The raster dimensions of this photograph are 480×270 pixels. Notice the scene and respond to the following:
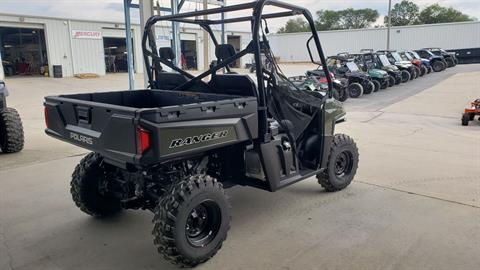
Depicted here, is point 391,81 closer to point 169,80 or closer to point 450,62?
point 450,62

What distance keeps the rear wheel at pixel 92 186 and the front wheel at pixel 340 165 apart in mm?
2234

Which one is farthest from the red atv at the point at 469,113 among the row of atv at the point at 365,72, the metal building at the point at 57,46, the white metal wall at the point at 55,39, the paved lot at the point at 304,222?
the white metal wall at the point at 55,39

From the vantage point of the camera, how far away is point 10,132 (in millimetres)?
6293

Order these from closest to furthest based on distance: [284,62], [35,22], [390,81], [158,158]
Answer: [158,158]
[390,81]
[35,22]
[284,62]

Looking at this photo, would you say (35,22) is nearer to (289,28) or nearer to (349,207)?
(349,207)

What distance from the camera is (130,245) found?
134 inches

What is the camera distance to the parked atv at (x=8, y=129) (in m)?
6.28

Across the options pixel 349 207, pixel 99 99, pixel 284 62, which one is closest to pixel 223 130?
pixel 99 99

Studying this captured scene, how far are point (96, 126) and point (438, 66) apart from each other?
23.8 metres

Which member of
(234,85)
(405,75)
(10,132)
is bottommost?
(10,132)

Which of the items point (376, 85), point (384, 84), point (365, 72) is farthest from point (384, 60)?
point (376, 85)

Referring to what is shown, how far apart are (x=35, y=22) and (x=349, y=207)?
25.5m

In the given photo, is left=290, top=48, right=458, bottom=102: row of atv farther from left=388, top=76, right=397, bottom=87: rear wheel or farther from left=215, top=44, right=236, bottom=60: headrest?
left=215, top=44, right=236, bottom=60: headrest

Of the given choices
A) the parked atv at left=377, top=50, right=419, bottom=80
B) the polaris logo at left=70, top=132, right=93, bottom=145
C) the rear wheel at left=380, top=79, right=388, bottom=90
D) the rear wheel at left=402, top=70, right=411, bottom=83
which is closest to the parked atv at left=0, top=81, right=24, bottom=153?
the polaris logo at left=70, top=132, right=93, bottom=145
